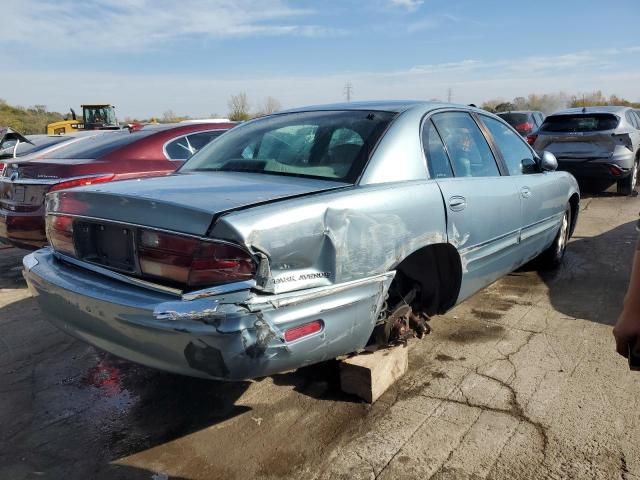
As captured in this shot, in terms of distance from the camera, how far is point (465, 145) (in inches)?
142

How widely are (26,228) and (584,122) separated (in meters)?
8.81

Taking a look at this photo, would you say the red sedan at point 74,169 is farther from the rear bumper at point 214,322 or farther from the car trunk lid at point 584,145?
the car trunk lid at point 584,145

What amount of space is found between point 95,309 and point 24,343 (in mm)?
1980

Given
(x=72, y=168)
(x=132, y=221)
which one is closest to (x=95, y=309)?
(x=132, y=221)

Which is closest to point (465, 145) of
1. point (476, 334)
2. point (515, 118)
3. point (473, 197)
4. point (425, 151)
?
point (473, 197)

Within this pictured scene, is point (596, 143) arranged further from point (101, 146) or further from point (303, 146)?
point (101, 146)

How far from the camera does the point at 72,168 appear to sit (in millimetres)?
4918

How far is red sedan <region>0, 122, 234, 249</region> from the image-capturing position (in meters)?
4.91

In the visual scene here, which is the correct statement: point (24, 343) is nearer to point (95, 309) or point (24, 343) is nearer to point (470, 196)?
point (95, 309)

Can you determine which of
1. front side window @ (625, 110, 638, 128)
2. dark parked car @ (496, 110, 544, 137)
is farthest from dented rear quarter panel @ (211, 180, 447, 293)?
dark parked car @ (496, 110, 544, 137)

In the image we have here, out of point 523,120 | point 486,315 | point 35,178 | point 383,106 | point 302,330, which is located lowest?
point 486,315

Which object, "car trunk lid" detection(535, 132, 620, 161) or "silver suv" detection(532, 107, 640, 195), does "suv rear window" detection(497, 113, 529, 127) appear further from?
"car trunk lid" detection(535, 132, 620, 161)

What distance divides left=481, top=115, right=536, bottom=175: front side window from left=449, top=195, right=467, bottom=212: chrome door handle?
1.04m

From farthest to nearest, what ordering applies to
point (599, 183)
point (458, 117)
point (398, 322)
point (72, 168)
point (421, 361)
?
point (599, 183) → point (72, 168) → point (458, 117) → point (421, 361) → point (398, 322)
